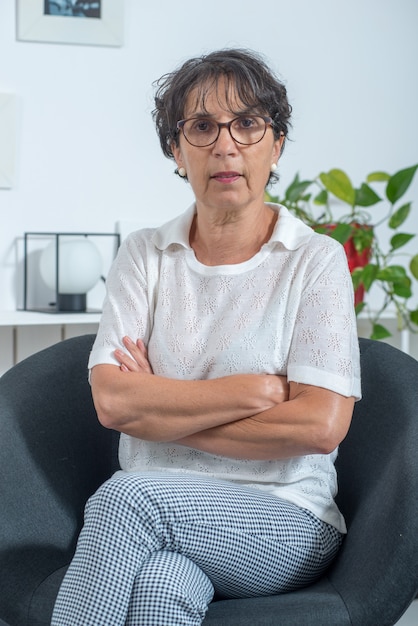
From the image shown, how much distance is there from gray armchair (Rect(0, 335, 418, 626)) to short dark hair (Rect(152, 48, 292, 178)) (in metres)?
0.51

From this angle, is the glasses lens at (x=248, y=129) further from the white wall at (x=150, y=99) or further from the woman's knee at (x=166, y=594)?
Result: the white wall at (x=150, y=99)

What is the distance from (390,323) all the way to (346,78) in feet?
2.63

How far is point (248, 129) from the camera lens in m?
1.60

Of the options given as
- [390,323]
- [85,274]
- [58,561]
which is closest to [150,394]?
[58,561]

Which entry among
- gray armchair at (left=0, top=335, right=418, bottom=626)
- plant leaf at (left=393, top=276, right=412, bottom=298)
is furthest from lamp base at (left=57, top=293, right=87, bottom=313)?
plant leaf at (left=393, top=276, right=412, bottom=298)

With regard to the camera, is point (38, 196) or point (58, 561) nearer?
point (58, 561)

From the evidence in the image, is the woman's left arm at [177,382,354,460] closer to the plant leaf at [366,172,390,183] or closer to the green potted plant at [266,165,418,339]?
the green potted plant at [266,165,418,339]

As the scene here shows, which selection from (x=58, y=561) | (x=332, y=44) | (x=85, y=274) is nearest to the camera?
(x=58, y=561)

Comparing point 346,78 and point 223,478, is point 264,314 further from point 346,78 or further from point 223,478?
point 346,78

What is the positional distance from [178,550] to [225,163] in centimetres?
→ 64

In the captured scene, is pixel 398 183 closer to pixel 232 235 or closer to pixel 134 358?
pixel 232 235

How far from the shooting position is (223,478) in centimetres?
158

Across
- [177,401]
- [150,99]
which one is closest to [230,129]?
[177,401]

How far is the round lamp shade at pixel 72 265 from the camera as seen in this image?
101 inches
